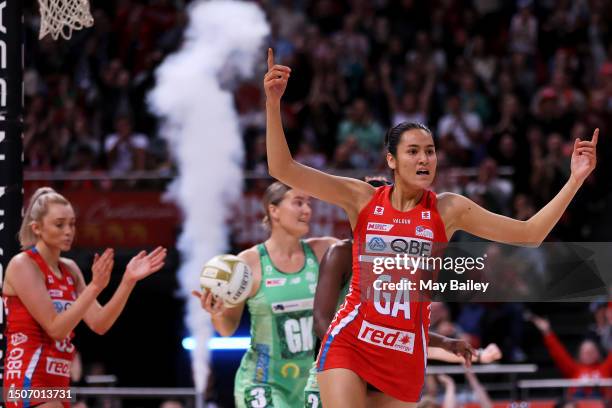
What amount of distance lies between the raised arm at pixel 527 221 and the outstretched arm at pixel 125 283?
73.0 inches

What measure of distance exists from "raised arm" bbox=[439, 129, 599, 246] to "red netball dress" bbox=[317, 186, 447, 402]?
5.1 inches

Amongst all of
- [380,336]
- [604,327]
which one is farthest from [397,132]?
[604,327]

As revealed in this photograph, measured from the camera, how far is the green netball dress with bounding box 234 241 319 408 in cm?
702

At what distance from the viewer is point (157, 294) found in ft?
48.0

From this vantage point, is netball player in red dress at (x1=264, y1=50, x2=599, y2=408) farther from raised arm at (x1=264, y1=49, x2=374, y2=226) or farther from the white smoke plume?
the white smoke plume

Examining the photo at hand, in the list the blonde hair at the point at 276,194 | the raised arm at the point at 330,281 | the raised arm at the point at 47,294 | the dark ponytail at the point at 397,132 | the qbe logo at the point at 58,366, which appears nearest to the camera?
the dark ponytail at the point at 397,132

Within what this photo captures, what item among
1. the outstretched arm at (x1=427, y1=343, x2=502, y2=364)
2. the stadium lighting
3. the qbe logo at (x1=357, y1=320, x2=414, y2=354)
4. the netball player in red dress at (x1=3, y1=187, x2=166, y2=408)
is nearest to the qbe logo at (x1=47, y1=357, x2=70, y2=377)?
the netball player in red dress at (x1=3, y1=187, x2=166, y2=408)

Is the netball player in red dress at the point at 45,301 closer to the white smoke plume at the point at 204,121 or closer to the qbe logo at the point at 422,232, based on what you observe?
the qbe logo at the point at 422,232

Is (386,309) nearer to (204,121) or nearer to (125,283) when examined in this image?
(125,283)

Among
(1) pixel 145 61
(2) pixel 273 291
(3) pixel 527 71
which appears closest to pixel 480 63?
(3) pixel 527 71

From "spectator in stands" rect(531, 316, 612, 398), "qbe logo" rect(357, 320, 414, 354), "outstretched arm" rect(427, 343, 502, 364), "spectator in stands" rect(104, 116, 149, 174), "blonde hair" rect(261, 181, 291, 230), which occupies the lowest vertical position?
"spectator in stands" rect(531, 316, 612, 398)

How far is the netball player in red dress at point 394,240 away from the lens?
219 inches

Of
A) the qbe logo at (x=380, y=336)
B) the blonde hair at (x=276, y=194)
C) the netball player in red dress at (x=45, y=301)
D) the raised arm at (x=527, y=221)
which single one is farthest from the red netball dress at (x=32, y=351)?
the raised arm at (x=527, y=221)

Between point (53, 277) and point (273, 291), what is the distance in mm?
1449
